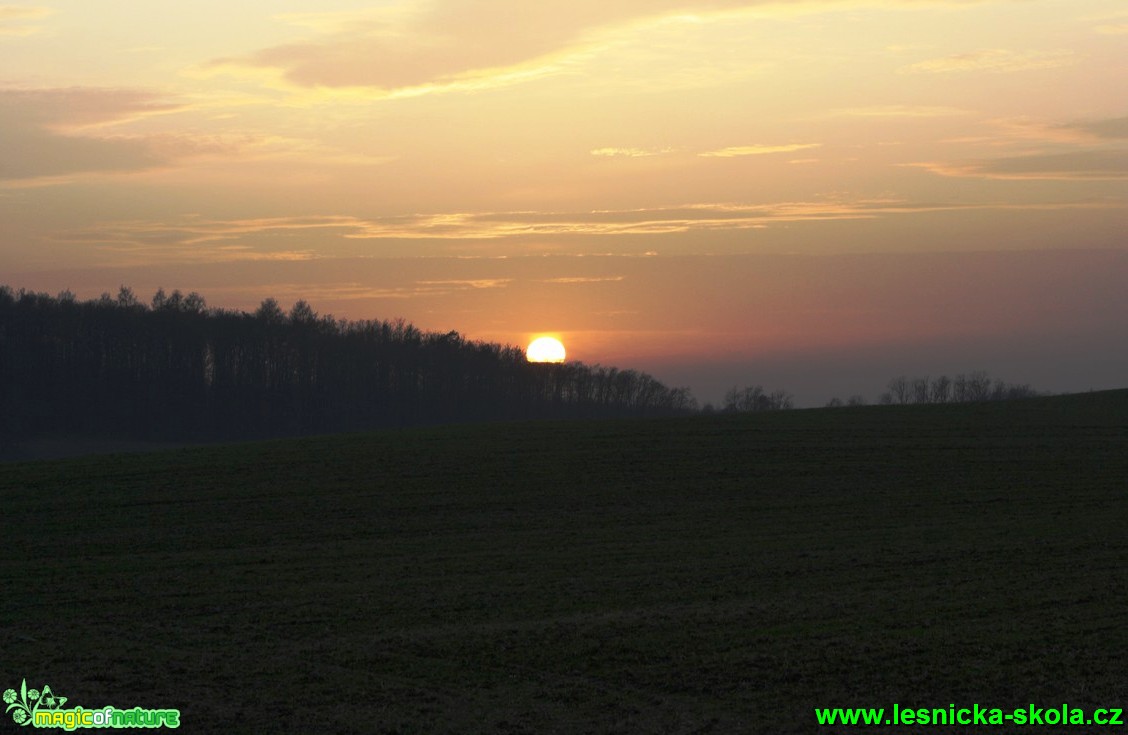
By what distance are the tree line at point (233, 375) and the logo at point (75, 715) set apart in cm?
9092

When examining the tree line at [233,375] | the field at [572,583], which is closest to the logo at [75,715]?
the field at [572,583]

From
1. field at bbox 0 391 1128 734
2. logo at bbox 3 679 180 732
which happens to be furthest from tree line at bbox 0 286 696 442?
logo at bbox 3 679 180 732

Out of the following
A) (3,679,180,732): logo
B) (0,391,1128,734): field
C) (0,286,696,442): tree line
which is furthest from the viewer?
(0,286,696,442): tree line

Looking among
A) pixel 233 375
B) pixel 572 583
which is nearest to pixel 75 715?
pixel 572 583

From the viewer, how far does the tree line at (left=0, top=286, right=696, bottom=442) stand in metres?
106

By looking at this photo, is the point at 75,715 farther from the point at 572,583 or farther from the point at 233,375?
the point at 233,375

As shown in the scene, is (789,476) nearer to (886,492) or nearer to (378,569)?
(886,492)

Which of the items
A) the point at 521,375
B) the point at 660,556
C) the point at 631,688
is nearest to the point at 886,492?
the point at 660,556

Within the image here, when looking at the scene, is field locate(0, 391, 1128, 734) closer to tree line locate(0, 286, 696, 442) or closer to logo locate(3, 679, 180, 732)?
logo locate(3, 679, 180, 732)

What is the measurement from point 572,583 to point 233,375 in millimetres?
104360

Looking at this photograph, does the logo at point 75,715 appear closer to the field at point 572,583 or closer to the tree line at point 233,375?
the field at point 572,583

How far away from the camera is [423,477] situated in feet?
126

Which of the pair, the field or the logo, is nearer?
the logo

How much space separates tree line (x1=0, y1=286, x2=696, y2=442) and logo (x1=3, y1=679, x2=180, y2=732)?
3580 inches
